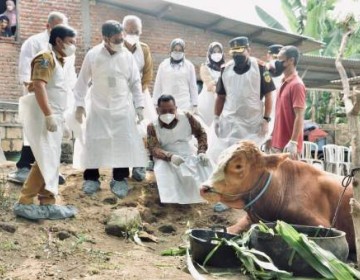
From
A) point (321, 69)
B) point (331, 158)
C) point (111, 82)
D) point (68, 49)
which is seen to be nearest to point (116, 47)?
point (111, 82)

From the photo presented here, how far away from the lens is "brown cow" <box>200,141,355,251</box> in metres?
4.10

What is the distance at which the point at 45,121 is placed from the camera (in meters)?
4.82

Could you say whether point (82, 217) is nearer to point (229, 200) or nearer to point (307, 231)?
point (229, 200)

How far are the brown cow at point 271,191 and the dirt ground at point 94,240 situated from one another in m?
0.69

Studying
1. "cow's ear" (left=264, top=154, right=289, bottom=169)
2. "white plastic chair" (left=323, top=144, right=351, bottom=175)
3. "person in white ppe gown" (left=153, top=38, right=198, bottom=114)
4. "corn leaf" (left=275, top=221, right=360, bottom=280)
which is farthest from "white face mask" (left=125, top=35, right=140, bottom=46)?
"white plastic chair" (left=323, top=144, right=351, bottom=175)

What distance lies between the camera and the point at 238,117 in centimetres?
608

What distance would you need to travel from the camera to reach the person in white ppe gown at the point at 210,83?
7.75 metres

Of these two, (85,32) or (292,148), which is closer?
(292,148)

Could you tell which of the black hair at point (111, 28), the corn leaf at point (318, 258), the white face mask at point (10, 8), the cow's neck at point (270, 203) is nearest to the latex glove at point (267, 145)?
the cow's neck at point (270, 203)

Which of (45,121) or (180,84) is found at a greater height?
(180,84)

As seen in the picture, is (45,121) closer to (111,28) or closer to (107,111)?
(107,111)

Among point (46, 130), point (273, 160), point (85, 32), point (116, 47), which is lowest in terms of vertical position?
point (273, 160)

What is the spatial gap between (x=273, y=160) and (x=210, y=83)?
3652mm

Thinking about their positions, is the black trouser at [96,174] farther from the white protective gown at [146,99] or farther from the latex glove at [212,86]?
the latex glove at [212,86]
